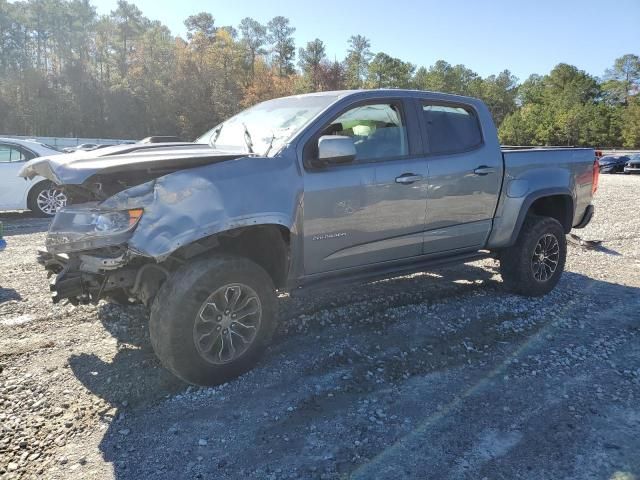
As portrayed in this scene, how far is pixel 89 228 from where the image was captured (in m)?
3.30

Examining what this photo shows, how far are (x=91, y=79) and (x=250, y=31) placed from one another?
2567cm

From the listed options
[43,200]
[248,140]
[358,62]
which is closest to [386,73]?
[358,62]

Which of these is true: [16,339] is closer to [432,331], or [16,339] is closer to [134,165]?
[134,165]

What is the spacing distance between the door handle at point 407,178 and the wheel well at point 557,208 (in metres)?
2.02

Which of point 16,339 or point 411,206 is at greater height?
point 411,206

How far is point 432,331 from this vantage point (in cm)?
445

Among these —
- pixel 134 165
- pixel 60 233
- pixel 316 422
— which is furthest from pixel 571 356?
pixel 60 233

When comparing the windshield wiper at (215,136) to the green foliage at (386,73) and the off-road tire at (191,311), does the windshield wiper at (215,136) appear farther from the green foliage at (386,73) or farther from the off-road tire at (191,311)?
the green foliage at (386,73)

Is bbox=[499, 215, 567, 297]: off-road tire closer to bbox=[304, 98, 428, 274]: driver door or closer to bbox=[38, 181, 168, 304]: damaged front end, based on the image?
bbox=[304, 98, 428, 274]: driver door

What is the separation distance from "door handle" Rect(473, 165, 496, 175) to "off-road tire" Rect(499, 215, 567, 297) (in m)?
0.92

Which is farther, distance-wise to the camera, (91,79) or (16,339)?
(91,79)

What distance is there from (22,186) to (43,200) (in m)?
0.45

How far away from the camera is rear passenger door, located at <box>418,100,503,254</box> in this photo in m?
4.58

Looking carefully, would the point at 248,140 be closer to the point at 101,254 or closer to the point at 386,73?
the point at 101,254
